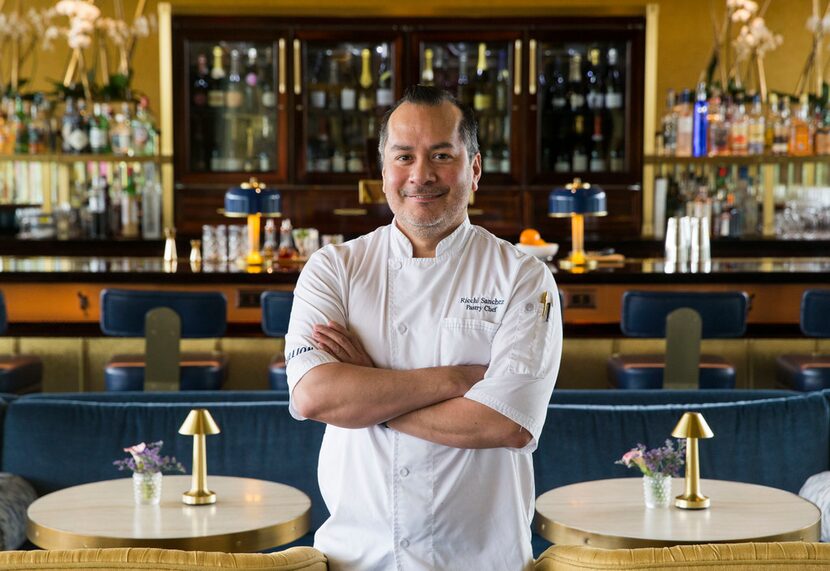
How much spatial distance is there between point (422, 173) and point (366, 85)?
5855 mm

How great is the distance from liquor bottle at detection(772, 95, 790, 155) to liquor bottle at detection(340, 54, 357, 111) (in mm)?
2567

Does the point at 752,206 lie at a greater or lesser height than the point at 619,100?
lesser

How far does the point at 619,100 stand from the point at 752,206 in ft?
3.50

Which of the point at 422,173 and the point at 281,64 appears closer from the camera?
the point at 422,173

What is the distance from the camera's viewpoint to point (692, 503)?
9.28 ft

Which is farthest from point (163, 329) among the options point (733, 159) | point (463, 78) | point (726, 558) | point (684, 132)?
point (733, 159)

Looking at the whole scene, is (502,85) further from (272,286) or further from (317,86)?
(272,286)

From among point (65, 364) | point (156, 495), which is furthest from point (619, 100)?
point (156, 495)

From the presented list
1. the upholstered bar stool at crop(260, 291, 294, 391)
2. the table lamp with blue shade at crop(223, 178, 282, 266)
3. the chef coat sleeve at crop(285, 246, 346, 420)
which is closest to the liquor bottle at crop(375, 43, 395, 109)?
the table lamp with blue shade at crop(223, 178, 282, 266)

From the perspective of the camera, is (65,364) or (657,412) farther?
(65,364)

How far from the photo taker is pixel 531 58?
7.51 metres

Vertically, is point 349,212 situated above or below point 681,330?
above

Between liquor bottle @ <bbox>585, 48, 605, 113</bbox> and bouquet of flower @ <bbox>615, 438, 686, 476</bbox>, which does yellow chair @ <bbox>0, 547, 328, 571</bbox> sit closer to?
bouquet of flower @ <bbox>615, 438, 686, 476</bbox>

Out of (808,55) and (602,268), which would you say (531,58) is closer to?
(808,55)
